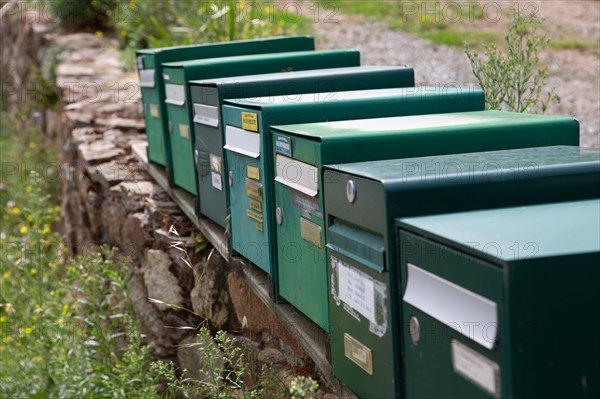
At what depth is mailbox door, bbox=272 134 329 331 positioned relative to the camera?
7.52 ft

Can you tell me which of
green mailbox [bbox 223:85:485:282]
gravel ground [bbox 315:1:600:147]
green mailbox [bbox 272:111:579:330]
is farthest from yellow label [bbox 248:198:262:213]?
gravel ground [bbox 315:1:600:147]

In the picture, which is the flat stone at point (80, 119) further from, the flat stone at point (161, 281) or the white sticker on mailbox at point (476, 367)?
the white sticker on mailbox at point (476, 367)

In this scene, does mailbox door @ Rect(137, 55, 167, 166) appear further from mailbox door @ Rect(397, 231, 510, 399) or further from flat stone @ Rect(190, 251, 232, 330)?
mailbox door @ Rect(397, 231, 510, 399)

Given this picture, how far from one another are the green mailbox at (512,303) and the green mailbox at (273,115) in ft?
3.01

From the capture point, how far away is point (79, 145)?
606cm

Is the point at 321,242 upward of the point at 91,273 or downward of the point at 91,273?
upward

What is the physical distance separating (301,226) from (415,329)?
701 mm

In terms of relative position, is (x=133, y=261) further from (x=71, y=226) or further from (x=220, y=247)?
(x=71, y=226)

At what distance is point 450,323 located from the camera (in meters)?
1.62

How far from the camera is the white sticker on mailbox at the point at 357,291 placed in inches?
77.0

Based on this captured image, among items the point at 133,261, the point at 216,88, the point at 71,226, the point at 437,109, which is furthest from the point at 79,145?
the point at 437,109

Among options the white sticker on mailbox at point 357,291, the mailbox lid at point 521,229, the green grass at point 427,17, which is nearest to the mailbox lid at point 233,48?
the white sticker on mailbox at point 357,291

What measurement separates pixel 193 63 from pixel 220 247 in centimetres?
81

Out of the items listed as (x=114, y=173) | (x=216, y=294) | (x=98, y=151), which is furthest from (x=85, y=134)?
(x=216, y=294)
